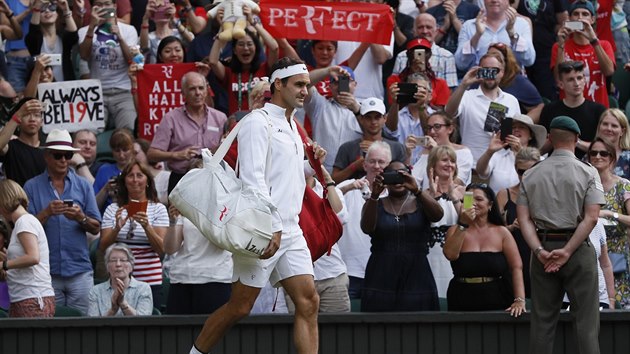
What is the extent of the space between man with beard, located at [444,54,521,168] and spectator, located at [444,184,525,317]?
119 inches

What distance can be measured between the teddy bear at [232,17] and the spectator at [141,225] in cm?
231

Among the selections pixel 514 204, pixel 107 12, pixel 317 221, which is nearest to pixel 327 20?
pixel 107 12

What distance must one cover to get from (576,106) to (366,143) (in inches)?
96.8

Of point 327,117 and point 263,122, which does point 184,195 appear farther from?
point 327,117

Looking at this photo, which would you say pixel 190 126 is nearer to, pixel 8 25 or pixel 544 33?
pixel 8 25

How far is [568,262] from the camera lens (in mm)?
10812

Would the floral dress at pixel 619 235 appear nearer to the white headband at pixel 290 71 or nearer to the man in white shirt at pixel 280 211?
the man in white shirt at pixel 280 211

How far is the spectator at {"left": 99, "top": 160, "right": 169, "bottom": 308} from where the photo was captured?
12195mm

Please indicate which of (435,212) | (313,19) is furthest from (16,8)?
(435,212)

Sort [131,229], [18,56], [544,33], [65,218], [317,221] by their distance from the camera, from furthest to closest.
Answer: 1. [544,33]
2. [18,56]
3. [65,218]
4. [131,229]
5. [317,221]

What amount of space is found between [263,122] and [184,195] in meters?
0.72

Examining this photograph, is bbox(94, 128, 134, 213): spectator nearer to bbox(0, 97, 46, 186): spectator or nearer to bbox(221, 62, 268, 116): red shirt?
bbox(0, 97, 46, 186): spectator

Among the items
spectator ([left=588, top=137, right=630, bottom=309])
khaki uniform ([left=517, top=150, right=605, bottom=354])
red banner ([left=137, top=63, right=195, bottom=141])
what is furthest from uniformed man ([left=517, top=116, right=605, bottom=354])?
red banner ([left=137, top=63, right=195, bottom=141])

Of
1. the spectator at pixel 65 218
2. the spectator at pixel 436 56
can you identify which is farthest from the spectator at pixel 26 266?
the spectator at pixel 436 56
